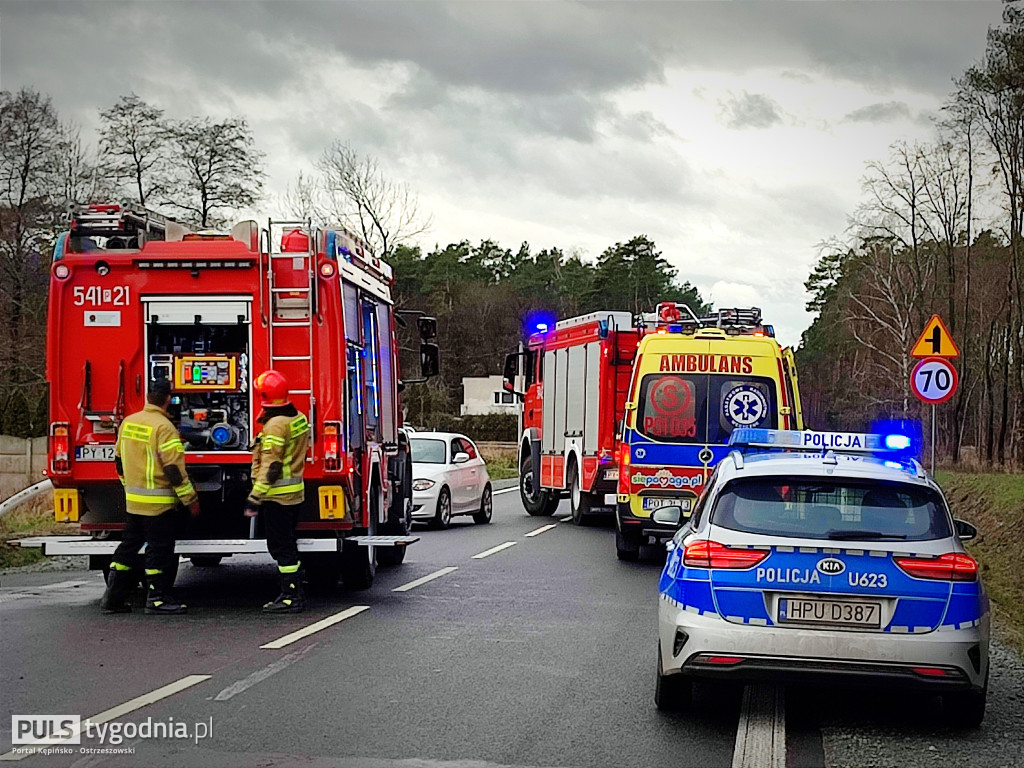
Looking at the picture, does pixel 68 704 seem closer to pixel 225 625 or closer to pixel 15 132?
pixel 225 625

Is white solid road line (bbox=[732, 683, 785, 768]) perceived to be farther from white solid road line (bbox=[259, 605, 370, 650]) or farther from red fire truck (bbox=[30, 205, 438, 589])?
red fire truck (bbox=[30, 205, 438, 589])

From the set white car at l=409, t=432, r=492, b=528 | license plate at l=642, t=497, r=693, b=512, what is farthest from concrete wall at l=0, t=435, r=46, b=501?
license plate at l=642, t=497, r=693, b=512

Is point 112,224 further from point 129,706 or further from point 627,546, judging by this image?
point 627,546

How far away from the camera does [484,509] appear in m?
23.2

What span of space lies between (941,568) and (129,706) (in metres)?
4.50

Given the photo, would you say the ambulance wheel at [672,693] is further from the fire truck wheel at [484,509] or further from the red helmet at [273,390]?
the fire truck wheel at [484,509]

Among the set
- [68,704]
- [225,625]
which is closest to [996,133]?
[225,625]

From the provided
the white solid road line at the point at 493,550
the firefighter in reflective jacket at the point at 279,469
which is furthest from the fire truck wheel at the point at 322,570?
the white solid road line at the point at 493,550

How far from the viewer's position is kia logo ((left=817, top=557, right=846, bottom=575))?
282 inches

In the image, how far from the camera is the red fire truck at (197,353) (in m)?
11.6

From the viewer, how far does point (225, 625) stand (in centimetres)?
1076

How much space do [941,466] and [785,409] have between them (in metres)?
20.8

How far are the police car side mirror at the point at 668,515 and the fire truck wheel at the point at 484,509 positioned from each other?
14026 mm

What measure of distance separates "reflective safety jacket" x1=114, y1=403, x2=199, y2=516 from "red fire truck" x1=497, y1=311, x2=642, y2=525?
9.60 metres
